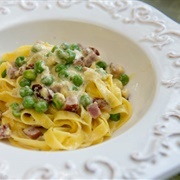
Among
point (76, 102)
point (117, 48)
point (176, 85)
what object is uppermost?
point (117, 48)

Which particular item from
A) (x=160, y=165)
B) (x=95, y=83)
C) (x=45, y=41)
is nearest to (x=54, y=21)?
(x=45, y=41)

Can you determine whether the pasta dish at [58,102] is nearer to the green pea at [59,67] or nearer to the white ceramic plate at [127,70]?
the green pea at [59,67]

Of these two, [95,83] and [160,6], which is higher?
[160,6]

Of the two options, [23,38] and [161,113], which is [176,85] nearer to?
[161,113]

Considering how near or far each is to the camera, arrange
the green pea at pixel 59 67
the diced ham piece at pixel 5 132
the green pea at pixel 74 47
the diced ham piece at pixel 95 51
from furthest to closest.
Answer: the diced ham piece at pixel 95 51
the green pea at pixel 74 47
the green pea at pixel 59 67
the diced ham piece at pixel 5 132

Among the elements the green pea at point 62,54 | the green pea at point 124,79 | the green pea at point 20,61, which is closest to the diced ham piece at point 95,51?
the green pea at point 124,79

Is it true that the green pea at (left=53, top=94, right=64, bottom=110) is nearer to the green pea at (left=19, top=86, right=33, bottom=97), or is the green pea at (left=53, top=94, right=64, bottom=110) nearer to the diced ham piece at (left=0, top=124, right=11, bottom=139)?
the green pea at (left=19, top=86, right=33, bottom=97)

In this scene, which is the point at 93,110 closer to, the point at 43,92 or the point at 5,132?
the point at 43,92
